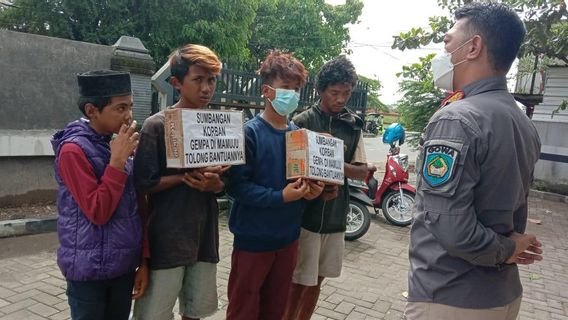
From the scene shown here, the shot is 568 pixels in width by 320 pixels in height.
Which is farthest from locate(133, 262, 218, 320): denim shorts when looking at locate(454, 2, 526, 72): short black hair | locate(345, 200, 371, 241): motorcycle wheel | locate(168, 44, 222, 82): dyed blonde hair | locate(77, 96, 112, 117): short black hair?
locate(345, 200, 371, 241): motorcycle wheel

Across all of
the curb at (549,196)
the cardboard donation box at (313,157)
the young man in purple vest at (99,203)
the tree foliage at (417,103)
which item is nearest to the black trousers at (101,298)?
the young man in purple vest at (99,203)

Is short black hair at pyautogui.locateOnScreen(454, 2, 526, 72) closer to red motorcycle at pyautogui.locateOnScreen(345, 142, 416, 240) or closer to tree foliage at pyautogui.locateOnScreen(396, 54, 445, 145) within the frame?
red motorcycle at pyautogui.locateOnScreen(345, 142, 416, 240)

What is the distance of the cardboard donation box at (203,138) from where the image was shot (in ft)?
6.10

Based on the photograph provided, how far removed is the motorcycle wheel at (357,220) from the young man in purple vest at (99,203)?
347cm

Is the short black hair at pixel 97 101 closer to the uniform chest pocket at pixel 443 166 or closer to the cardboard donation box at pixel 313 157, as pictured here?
the cardboard donation box at pixel 313 157

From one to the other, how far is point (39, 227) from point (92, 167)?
356 centimetres

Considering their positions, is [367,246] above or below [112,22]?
below

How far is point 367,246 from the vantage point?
521cm

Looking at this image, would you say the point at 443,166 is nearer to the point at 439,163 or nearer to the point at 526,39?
the point at 439,163

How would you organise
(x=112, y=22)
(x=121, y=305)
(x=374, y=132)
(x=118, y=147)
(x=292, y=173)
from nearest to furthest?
(x=118, y=147)
(x=121, y=305)
(x=292, y=173)
(x=112, y=22)
(x=374, y=132)

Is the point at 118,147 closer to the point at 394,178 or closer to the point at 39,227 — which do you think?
the point at 39,227

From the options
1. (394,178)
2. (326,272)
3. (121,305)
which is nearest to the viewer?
(121,305)

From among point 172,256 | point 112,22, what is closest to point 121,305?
point 172,256

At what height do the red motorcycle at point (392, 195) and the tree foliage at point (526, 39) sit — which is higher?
the tree foliage at point (526, 39)
